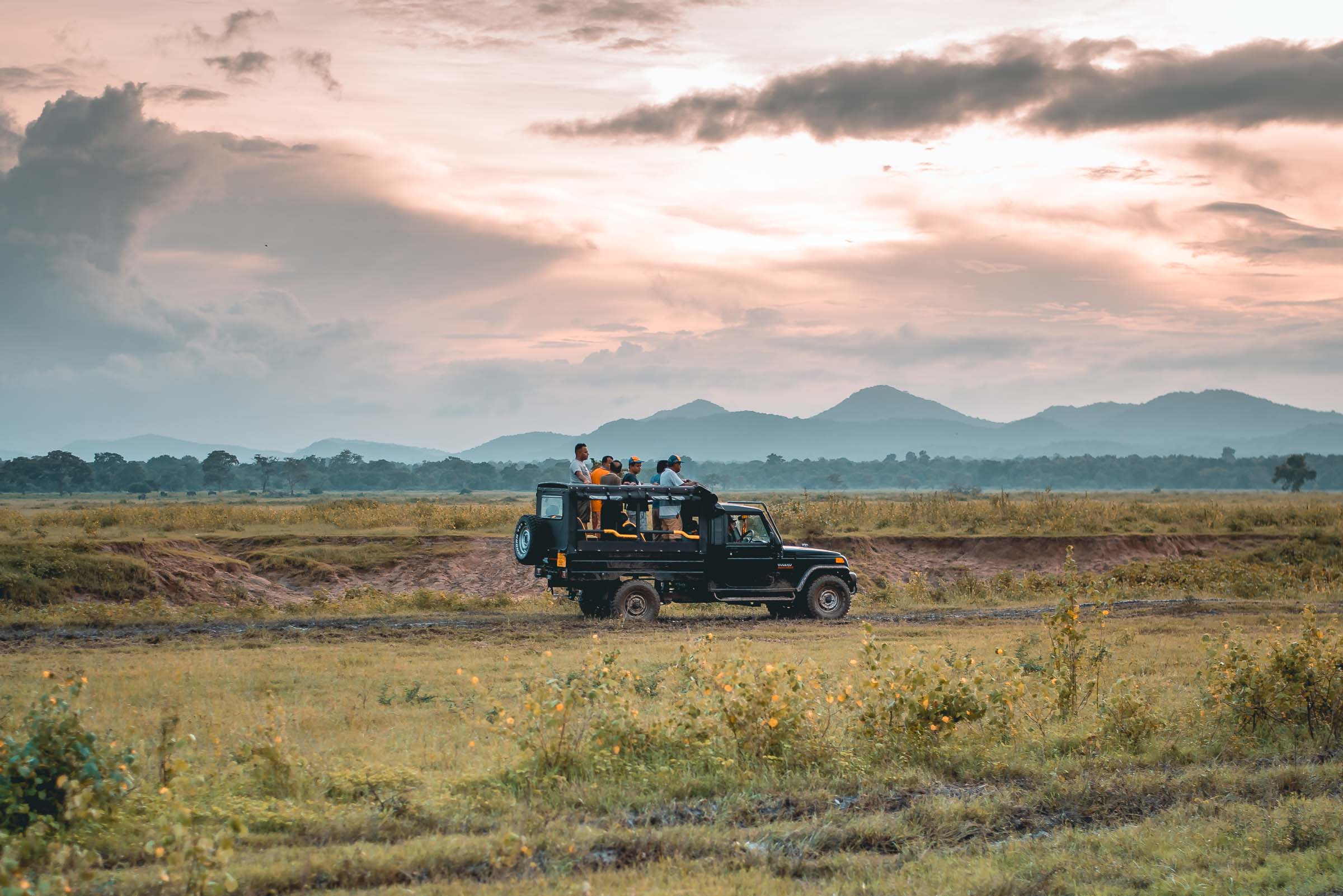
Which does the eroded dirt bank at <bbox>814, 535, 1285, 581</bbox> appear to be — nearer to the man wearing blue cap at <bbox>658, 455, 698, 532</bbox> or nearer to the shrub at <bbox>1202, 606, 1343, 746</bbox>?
the man wearing blue cap at <bbox>658, 455, 698, 532</bbox>

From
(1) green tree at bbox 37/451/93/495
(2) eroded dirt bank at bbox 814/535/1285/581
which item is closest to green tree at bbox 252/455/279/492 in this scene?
(1) green tree at bbox 37/451/93/495

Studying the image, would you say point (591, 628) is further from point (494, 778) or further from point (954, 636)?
point (494, 778)

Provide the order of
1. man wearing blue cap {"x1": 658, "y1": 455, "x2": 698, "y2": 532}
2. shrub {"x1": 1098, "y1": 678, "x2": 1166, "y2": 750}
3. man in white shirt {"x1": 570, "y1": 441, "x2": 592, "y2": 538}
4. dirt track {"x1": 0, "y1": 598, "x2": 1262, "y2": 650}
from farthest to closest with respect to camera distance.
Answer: man wearing blue cap {"x1": 658, "y1": 455, "x2": 698, "y2": 532} → man in white shirt {"x1": 570, "y1": 441, "x2": 592, "y2": 538} → dirt track {"x1": 0, "y1": 598, "x2": 1262, "y2": 650} → shrub {"x1": 1098, "y1": 678, "x2": 1166, "y2": 750}

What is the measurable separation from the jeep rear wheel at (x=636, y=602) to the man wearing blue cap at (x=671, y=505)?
128cm

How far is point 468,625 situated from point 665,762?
1309cm

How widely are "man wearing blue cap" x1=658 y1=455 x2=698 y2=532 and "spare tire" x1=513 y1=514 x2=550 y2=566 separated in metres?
2.34

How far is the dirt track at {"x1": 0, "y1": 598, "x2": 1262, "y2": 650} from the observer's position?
794 inches

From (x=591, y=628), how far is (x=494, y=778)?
41.0 feet

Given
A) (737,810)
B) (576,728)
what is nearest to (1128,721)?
(737,810)

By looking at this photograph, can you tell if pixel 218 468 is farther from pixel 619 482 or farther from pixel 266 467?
pixel 619 482

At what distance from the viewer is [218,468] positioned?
546 ft

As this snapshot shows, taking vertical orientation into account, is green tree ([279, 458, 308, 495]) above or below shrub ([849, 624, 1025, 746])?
above

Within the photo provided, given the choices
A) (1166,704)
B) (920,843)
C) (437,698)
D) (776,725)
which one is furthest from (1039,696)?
(437,698)

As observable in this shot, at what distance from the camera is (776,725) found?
33.9ft
